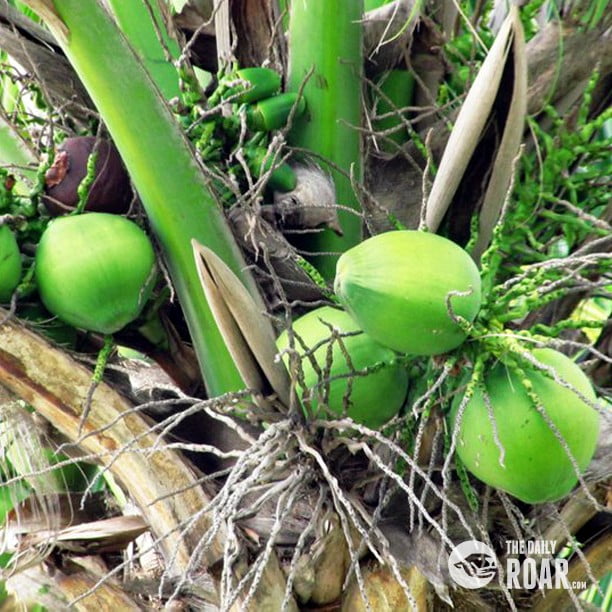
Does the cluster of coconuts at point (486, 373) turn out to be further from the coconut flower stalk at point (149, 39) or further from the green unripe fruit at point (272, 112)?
the coconut flower stalk at point (149, 39)

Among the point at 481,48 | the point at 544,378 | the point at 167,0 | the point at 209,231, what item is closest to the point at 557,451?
the point at 544,378

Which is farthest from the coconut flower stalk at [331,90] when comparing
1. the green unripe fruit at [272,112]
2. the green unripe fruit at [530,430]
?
the green unripe fruit at [530,430]

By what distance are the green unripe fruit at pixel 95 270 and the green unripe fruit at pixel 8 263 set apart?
29mm

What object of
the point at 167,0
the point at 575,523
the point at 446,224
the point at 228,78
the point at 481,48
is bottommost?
the point at 575,523

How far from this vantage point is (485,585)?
125cm

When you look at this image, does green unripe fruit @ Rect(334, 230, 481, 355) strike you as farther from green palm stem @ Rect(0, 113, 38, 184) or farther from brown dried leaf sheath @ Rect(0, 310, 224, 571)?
green palm stem @ Rect(0, 113, 38, 184)

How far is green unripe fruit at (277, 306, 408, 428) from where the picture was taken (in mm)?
1130

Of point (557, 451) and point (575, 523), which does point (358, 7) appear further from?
point (575, 523)

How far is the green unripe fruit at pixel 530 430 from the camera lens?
3.33 feet

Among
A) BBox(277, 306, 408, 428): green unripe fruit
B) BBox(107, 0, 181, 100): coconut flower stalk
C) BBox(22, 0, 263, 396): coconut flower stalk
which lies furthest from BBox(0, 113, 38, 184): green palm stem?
BBox(277, 306, 408, 428): green unripe fruit

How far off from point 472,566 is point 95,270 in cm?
67

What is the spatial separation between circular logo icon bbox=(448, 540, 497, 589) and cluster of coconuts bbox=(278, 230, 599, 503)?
0.59 ft

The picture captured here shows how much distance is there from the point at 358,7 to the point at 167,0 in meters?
0.33

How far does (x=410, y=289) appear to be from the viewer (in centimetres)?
98
